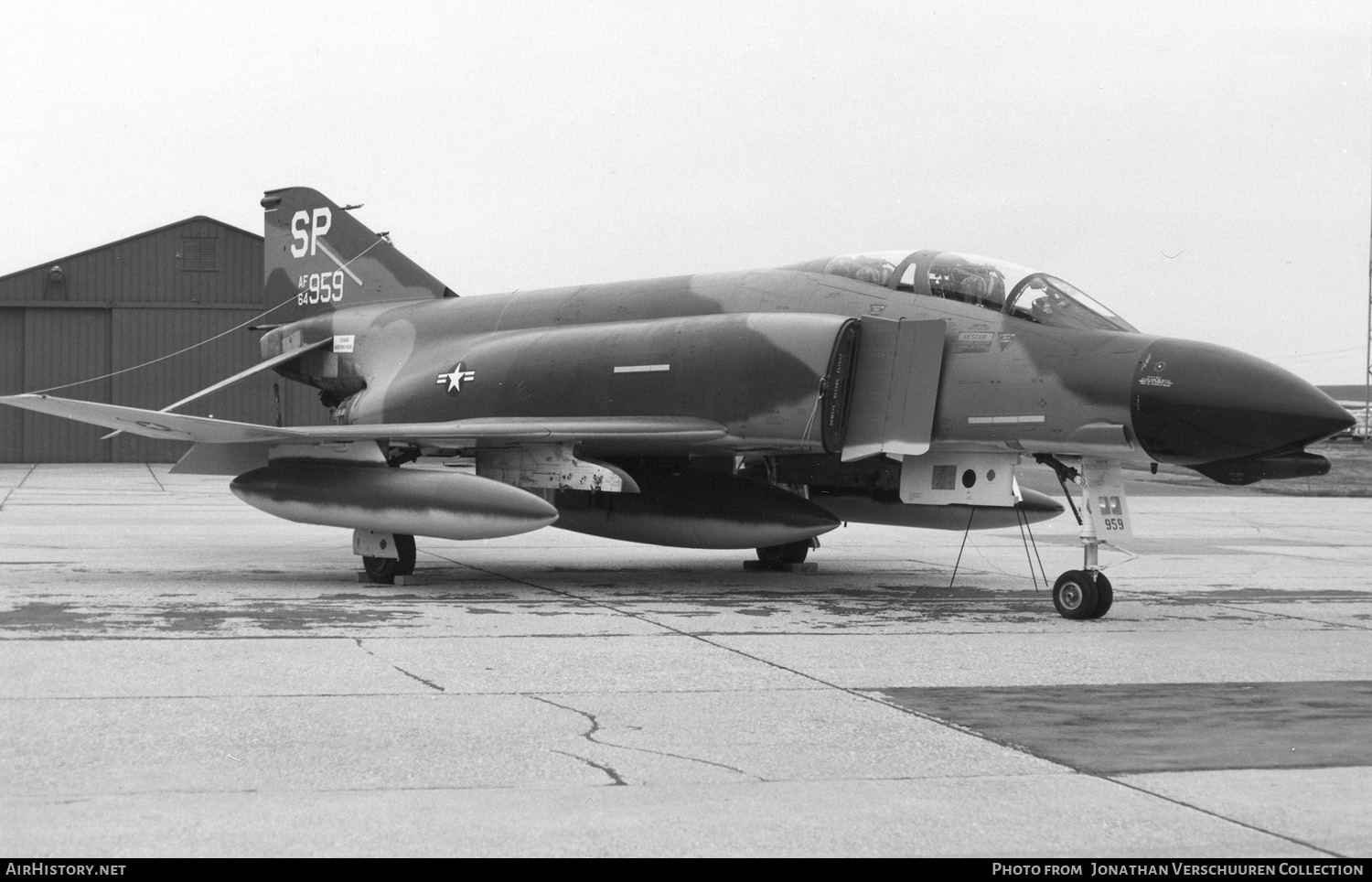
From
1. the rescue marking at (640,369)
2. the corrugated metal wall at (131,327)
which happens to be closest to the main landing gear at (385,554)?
the rescue marking at (640,369)

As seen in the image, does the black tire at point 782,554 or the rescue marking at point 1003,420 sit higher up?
the rescue marking at point 1003,420

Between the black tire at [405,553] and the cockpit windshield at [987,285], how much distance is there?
4164mm

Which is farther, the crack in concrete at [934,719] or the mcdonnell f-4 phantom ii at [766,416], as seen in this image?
the mcdonnell f-4 phantom ii at [766,416]

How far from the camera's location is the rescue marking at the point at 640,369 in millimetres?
11500

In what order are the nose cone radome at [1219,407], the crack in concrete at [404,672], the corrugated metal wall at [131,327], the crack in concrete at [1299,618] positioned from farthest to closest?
the corrugated metal wall at [131,327] → the crack in concrete at [1299,618] → the nose cone radome at [1219,407] → the crack in concrete at [404,672]

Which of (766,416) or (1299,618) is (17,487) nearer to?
(766,416)

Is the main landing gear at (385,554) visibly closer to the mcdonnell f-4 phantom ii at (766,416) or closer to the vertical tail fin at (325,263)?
the mcdonnell f-4 phantom ii at (766,416)

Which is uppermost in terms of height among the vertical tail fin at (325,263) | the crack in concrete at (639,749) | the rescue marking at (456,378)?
the vertical tail fin at (325,263)

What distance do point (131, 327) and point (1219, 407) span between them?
118 ft

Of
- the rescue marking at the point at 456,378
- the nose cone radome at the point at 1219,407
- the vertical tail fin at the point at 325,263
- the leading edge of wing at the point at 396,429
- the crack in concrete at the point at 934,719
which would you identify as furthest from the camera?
the vertical tail fin at the point at 325,263

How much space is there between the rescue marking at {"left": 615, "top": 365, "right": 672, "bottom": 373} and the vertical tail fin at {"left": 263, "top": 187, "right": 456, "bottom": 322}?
13.3 ft

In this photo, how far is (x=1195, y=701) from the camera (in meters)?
6.34

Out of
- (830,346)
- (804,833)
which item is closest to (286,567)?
(830,346)

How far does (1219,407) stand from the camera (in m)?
8.70
